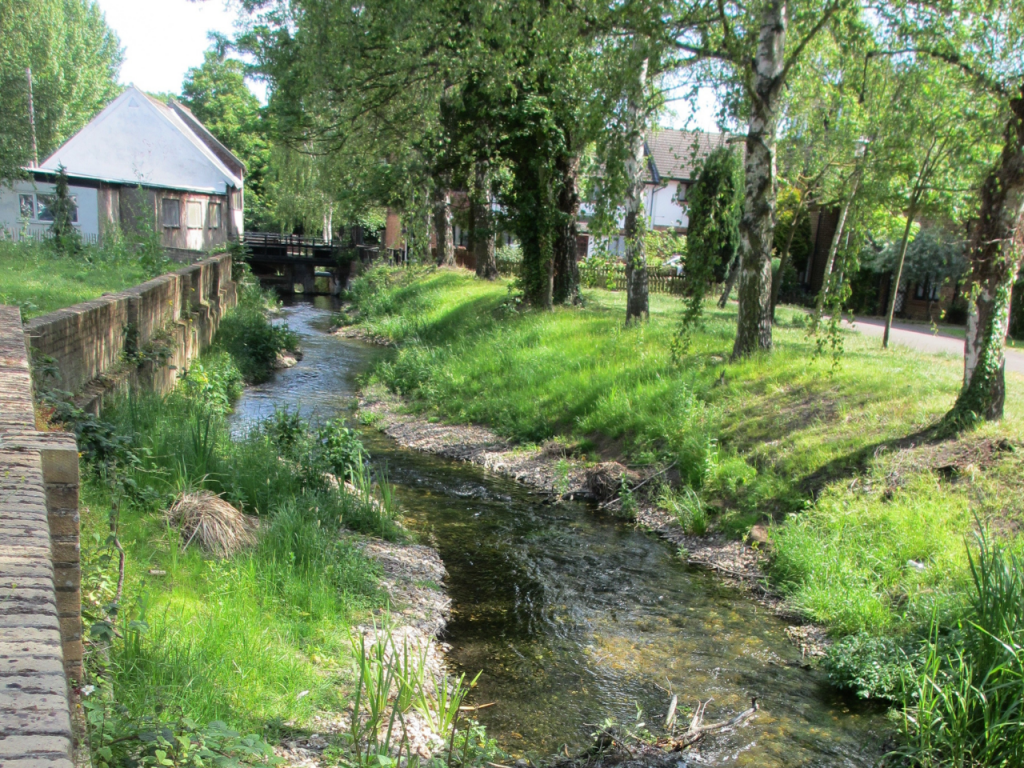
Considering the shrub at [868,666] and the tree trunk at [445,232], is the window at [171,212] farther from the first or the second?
the shrub at [868,666]

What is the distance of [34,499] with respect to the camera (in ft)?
9.37

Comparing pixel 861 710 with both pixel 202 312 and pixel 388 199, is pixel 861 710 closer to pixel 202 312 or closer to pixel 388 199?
pixel 202 312

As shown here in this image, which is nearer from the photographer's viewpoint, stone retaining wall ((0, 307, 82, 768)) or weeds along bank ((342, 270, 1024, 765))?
stone retaining wall ((0, 307, 82, 768))

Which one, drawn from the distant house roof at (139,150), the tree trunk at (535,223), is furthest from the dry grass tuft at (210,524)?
the distant house roof at (139,150)

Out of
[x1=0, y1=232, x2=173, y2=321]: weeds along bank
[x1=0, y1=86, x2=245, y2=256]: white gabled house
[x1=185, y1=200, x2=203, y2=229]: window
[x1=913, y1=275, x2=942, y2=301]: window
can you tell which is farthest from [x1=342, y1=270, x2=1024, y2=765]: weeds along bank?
[x1=185, y1=200, x2=203, y2=229]: window

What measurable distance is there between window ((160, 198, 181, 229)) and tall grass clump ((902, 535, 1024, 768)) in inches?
1155

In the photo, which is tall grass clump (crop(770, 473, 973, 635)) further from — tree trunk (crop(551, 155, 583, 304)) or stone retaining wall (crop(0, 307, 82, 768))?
tree trunk (crop(551, 155, 583, 304))

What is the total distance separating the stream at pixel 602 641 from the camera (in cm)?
536

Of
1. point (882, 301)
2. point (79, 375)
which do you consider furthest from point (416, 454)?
point (882, 301)

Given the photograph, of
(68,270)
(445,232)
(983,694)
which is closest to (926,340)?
(983,694)

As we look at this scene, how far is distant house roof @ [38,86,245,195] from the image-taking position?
1357 inches

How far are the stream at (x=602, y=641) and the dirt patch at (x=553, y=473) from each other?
229mm

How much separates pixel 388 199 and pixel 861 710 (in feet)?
91.3

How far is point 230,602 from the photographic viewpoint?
215 inches
